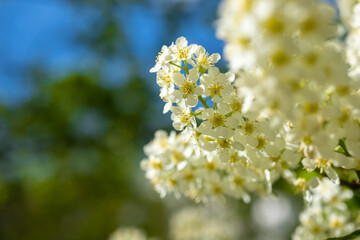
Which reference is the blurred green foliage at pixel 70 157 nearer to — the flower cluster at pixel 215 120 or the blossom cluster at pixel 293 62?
the flower cluster at pixel 215 120

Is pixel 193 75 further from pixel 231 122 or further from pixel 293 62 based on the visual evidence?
pixel 293 62

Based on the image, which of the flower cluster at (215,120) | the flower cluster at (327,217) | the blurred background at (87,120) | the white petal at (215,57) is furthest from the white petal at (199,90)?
Answer: the blurred background at (87,120)

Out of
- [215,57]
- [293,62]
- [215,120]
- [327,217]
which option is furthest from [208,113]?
[327,217]

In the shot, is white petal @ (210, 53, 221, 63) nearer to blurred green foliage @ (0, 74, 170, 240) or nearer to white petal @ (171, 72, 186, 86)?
white petal @ (171, 72, 186, 86)

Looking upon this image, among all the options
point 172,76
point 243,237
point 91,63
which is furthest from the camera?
point 91,63

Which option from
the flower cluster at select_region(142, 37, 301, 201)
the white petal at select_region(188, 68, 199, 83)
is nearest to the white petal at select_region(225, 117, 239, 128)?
the flower cluster at select_region(142, 37, 301, 201)

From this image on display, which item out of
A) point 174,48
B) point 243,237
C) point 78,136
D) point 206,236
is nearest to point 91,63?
point 78,136

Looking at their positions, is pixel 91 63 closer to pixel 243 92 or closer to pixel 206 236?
pixel 206 236

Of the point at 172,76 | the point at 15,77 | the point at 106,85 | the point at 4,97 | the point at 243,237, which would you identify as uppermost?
the point at 15,77
